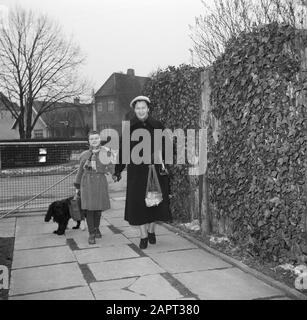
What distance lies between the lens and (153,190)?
19.5 feet

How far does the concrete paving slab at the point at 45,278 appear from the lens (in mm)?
4488

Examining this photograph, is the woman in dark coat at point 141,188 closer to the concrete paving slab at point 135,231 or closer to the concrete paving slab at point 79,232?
the concrete paving slab at point 135,231

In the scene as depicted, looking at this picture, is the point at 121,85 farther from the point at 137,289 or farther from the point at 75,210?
the point at 137,289

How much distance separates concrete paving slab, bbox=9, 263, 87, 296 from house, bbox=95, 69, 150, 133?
50015 millimetres

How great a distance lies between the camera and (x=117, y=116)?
56000 millimetres

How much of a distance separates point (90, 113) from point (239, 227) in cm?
5600

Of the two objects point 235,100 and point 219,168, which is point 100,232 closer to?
point 219,168

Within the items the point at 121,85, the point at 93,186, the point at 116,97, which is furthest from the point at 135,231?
the point at 121,85

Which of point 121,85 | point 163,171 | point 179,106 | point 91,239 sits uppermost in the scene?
point 121,85

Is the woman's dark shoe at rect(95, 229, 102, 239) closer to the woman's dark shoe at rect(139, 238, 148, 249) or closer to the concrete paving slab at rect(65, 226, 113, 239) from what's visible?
the concrete paving slab at rect(65, 226, 113, 239)

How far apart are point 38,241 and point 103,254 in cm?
143

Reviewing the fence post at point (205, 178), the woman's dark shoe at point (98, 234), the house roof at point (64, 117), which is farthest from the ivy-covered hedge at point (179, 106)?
the house roof at point (64, 117)

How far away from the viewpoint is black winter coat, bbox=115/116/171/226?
5930mm

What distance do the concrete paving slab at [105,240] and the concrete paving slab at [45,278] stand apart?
994 mm
